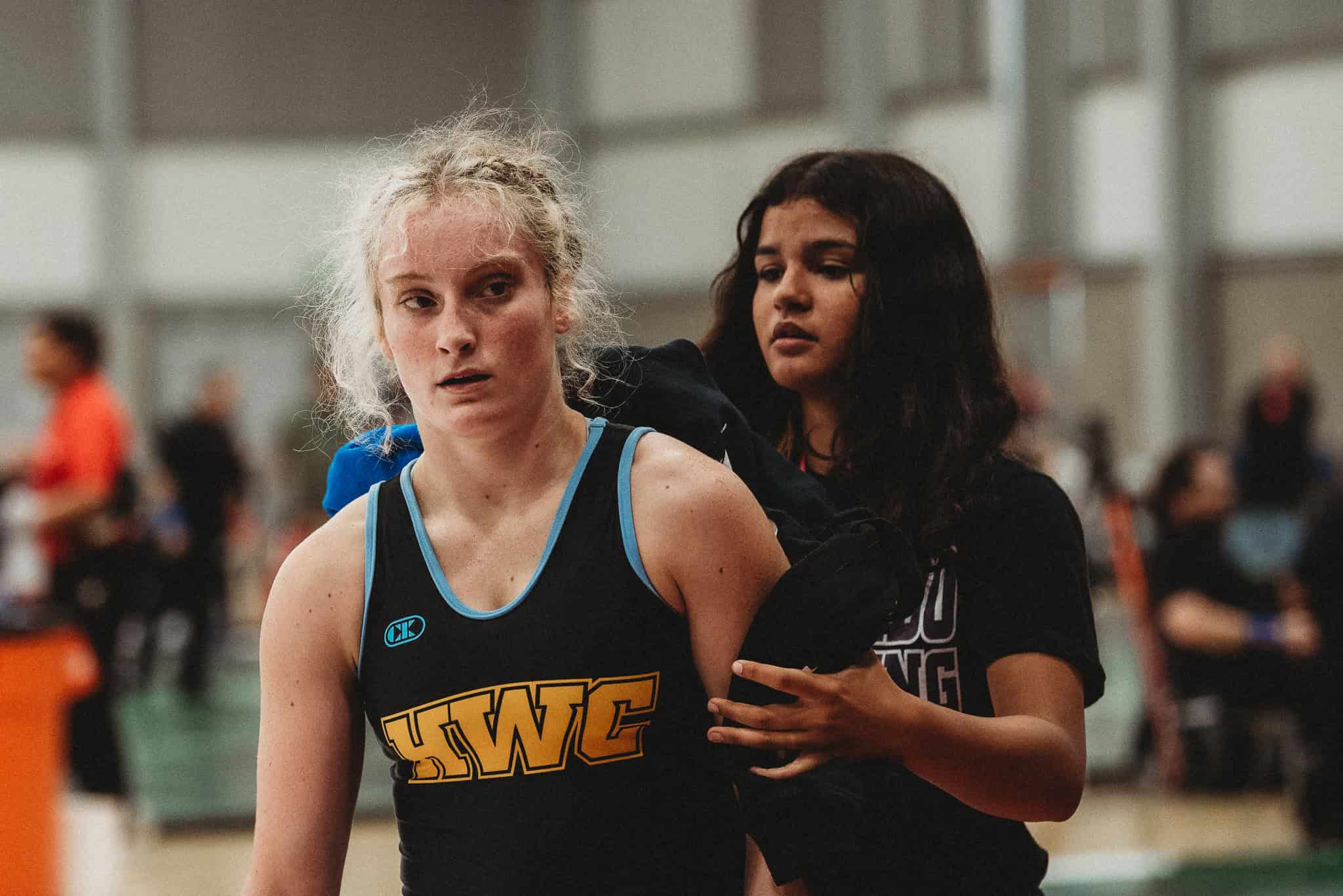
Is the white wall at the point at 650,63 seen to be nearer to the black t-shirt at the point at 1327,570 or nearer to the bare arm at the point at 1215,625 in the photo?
the bare arm at the point at 1215,625

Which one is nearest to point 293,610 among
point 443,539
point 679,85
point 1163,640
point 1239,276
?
point 443,539

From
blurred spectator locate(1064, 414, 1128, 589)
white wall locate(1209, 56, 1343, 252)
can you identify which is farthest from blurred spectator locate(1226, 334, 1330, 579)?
white wall locate(1209, 56, 1343, 252)

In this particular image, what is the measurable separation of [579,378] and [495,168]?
255 millimetres

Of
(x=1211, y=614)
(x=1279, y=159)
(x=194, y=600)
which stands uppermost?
(x=1279, y=159)

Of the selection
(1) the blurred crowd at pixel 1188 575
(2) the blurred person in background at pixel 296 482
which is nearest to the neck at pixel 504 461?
(1) the blurred crowd at pixel 1188 575

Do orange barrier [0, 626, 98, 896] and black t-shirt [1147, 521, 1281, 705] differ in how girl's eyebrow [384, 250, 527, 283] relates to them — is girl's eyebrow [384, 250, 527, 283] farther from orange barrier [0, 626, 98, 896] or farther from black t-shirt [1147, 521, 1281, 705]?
black t-shirt [1147, 521, 1281, 705]

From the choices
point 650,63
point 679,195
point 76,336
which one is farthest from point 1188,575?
point 650,63

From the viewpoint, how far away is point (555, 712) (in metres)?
1.31

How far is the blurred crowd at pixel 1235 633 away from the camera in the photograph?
184 inches

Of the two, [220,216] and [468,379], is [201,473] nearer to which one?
[220,216]

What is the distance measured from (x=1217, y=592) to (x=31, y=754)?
377cm

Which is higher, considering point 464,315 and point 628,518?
point 464,315

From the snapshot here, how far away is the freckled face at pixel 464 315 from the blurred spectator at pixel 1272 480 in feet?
17.3

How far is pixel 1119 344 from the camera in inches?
475
